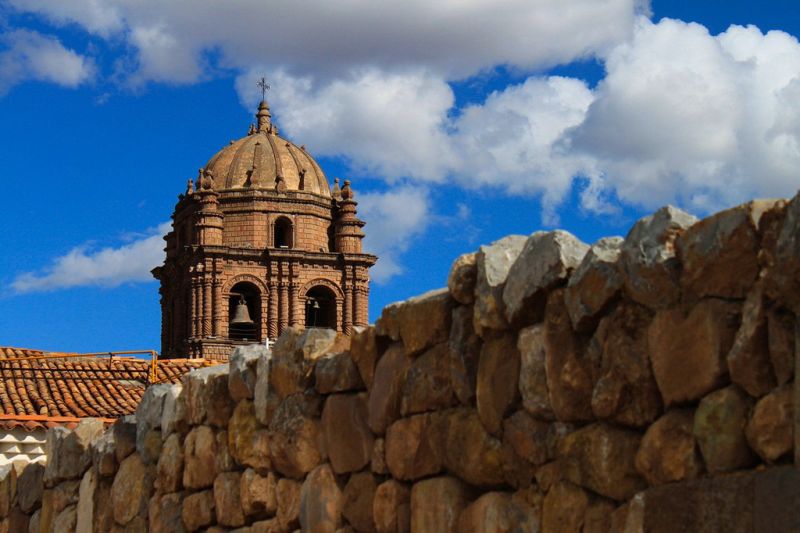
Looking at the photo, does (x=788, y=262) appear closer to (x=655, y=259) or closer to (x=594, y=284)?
(x=655, y=259)

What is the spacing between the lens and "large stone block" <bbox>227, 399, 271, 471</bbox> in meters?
6.42

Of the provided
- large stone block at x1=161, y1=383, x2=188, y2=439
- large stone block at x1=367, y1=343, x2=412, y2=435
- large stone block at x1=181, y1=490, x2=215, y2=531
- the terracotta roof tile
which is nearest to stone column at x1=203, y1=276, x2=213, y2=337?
the terracotta roof tile

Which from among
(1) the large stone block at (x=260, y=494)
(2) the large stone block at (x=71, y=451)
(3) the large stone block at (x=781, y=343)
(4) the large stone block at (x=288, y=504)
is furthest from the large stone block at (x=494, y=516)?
(2) the large stone block at (x=71, y=451)

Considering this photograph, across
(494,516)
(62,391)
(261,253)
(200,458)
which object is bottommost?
(494,516)

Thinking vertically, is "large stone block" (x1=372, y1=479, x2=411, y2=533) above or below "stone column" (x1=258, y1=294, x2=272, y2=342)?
below

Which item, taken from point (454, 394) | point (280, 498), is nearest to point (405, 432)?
point (454, 394)

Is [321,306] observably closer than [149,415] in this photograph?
No

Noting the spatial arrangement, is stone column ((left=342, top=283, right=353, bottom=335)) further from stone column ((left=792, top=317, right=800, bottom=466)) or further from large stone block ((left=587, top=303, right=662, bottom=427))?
stone column ((left=792, top=317, right=800, bottom=466))

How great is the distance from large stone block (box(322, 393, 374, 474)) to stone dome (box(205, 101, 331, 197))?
147 feet

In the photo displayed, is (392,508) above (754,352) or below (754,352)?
below

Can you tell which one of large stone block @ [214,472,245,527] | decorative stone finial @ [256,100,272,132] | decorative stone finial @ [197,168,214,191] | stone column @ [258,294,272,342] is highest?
decorative stone finial @ [256,100,272,132]

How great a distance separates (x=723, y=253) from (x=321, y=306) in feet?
156

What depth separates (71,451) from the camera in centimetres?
912

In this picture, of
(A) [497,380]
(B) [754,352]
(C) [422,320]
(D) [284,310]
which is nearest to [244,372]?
(C) [422,320]
